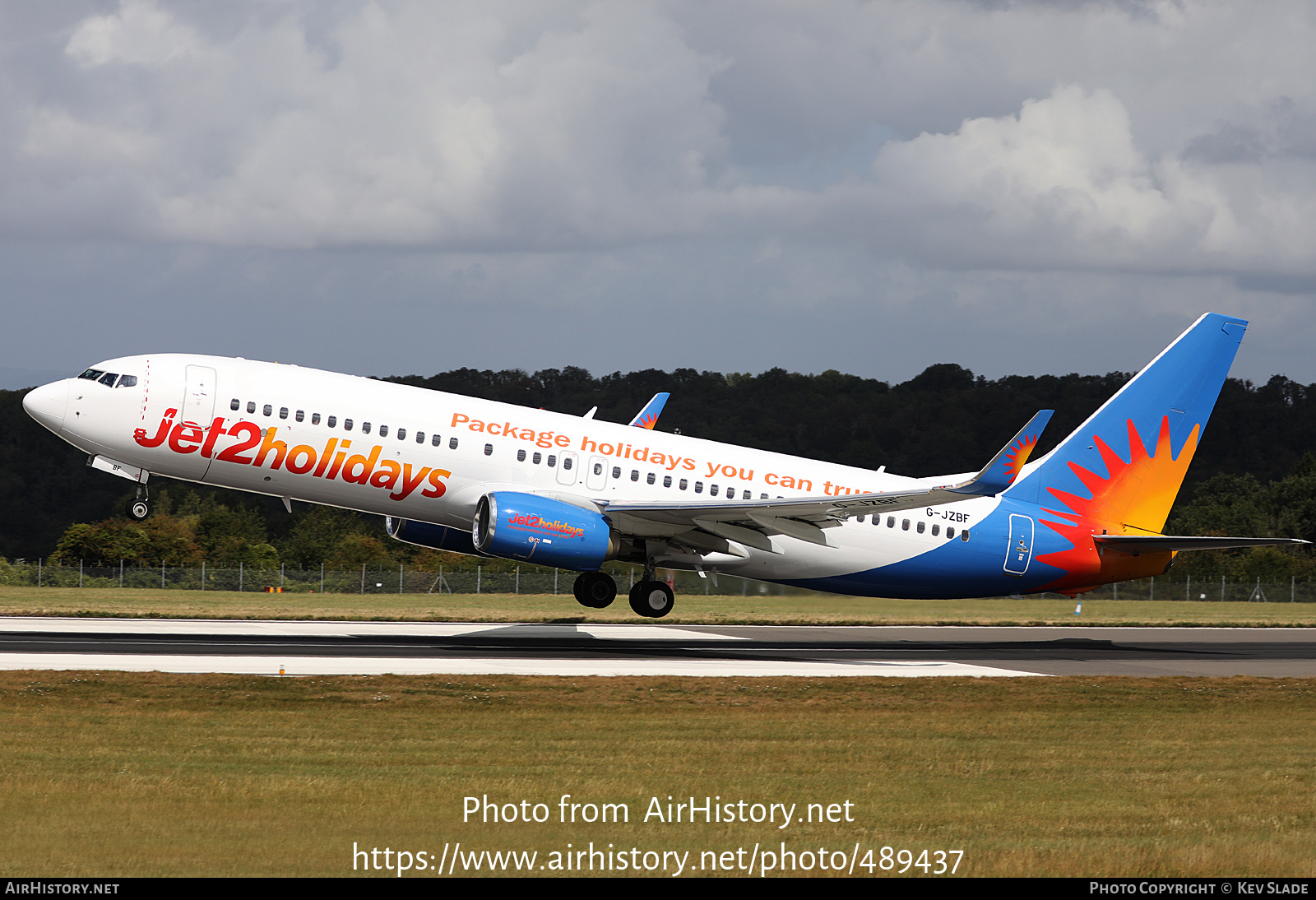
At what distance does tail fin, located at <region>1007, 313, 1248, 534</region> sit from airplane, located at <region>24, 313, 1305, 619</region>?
54 millimetres

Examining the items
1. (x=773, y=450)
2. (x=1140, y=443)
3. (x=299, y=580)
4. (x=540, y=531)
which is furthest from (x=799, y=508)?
(x=773, y=450)

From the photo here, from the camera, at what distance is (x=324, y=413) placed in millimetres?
31578

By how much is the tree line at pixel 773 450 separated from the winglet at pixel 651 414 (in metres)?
37.2

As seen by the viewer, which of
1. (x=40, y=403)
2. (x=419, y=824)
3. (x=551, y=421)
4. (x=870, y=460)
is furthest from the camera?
(x=870, y=460)

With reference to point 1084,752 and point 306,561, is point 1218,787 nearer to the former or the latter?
point 1084,752

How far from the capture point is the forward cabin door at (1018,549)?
37.2 meters

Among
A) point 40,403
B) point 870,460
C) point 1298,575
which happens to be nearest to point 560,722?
point 40,403

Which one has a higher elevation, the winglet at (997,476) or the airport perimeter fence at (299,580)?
the winglet at (997,476)

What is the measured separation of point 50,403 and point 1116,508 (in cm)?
2898

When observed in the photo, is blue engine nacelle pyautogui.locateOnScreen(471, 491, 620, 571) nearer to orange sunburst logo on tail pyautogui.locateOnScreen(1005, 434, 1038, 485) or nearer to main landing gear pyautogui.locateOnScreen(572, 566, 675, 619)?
main landing gear pyautogui.locateOnScreen(572, 566, 675, 619)

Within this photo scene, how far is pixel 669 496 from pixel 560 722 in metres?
14.6

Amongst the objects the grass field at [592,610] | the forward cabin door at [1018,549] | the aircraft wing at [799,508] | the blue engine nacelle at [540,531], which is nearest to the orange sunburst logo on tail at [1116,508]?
the forward cabin door at [1018,549]

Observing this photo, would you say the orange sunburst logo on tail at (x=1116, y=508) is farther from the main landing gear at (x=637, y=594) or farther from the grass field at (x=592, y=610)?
the main landing gear at (x=637, y=594)

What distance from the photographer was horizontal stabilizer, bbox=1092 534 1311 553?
33.1 metres
